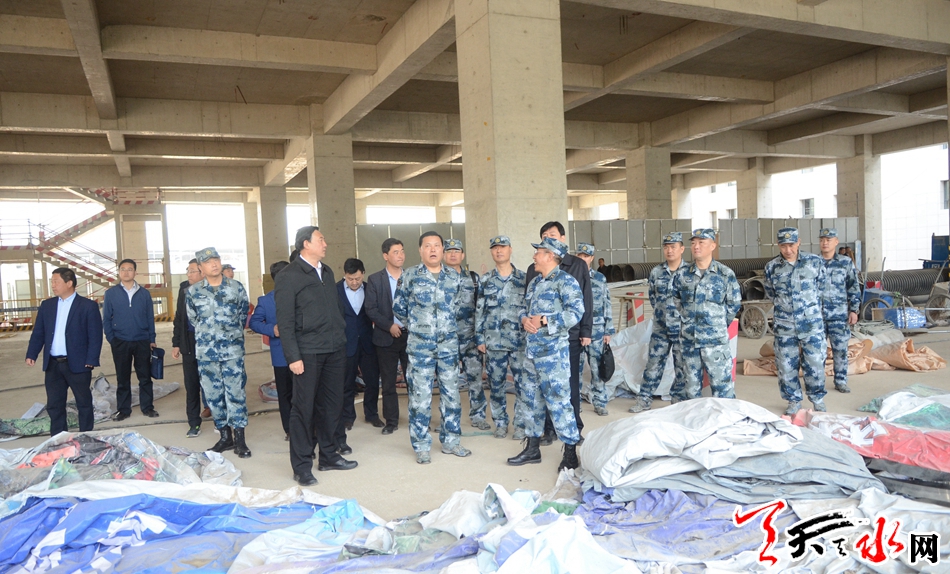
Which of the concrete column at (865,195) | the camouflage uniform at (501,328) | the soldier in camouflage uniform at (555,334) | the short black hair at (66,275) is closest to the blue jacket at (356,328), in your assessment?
the camouflage uniform at (501,328)

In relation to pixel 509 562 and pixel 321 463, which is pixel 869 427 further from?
pixel 321 463

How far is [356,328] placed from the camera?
6.38 metres

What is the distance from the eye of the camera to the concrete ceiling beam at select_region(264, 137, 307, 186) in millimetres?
16281

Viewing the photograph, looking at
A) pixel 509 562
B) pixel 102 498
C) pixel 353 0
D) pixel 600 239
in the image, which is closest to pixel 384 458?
pixel 102 498

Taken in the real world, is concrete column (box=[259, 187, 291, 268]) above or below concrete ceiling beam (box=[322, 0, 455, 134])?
below

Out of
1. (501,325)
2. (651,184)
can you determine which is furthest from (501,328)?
(651,184)

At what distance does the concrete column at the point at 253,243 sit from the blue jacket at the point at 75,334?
1953cm

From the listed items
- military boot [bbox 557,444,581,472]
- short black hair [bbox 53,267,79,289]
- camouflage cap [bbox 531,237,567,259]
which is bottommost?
military boot [bbox 557,444,581,472]

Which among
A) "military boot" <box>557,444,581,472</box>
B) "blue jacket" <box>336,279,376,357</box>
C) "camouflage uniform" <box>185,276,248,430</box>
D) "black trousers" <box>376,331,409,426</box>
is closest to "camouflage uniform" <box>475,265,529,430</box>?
"military boot" <box>557,444,581,472</box>

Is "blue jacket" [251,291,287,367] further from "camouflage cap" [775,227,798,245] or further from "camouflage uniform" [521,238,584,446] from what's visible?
"camouflage cap" [775,227,798,245]

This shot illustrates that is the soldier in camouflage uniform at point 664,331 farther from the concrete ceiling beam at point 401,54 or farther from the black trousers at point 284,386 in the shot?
the concrete ceiling beam at point 401,54

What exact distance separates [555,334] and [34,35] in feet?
29.9

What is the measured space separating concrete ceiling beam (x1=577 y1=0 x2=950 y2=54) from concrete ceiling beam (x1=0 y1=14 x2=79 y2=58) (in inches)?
291

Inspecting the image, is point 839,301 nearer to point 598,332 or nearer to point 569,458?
point 598,332
